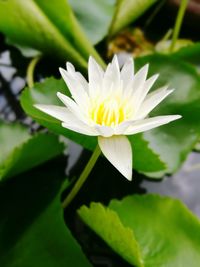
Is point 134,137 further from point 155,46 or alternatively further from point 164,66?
point 155,46

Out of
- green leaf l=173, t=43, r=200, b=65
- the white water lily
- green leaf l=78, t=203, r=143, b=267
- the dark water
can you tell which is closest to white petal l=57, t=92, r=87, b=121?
the white water lily

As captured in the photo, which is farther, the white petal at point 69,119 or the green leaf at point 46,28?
the green leaf at point 46,28

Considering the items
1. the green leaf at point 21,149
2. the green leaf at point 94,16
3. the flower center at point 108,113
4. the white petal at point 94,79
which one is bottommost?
the green leaf at point 94,16

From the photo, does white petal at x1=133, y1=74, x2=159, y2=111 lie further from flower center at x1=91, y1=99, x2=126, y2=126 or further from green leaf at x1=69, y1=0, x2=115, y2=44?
green leaf at x1=69, y1=0, x2=115, y2=44

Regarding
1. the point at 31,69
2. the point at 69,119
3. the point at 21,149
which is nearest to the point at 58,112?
the point at 69,119

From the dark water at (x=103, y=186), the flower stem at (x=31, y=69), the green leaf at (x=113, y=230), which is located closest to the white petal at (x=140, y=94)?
the green leaf at (x=113, y=230)

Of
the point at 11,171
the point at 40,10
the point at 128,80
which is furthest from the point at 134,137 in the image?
the point at 40,10

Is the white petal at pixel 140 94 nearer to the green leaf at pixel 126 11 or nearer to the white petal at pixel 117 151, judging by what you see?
the white petal at pixel 117 151
